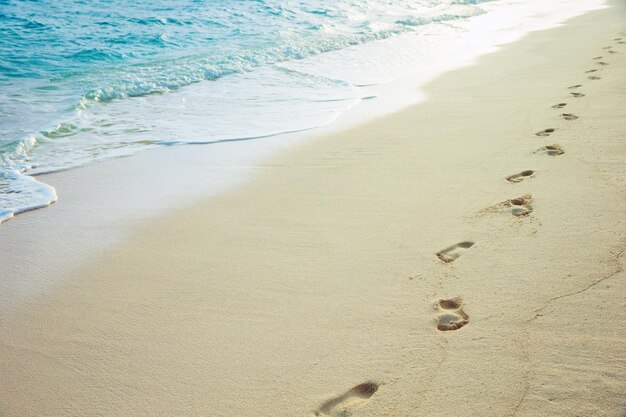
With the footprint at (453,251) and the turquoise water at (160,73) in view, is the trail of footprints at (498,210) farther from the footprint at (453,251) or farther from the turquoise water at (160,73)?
the turquoise water at (160,73)

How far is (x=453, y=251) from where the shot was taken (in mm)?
2689

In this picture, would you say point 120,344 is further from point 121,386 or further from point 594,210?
point 594,210

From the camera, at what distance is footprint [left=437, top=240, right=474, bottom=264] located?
2629 mm

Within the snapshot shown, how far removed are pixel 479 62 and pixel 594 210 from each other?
5.35 metres

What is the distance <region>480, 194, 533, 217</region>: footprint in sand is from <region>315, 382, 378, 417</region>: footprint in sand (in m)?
1.50

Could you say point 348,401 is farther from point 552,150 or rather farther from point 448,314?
point 552,150

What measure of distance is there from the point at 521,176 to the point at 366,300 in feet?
5.22

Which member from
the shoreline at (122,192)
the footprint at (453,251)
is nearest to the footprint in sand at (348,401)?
the footprint at (453,251)

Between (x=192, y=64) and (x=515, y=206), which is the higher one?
(x=192, y=64)

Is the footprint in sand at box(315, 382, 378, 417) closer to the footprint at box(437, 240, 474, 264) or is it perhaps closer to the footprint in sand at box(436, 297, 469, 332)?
the footprint in sand at box(436, 297, 469, 332)

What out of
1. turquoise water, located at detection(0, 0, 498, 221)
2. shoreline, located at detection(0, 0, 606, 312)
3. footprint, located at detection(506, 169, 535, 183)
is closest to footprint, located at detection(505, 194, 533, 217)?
footprint, located at detection(506, 169, 535, 183)

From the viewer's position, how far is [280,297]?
2.50 meters

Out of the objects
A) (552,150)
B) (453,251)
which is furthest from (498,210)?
(552,150)

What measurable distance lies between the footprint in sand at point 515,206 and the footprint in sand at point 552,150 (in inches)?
28.5
